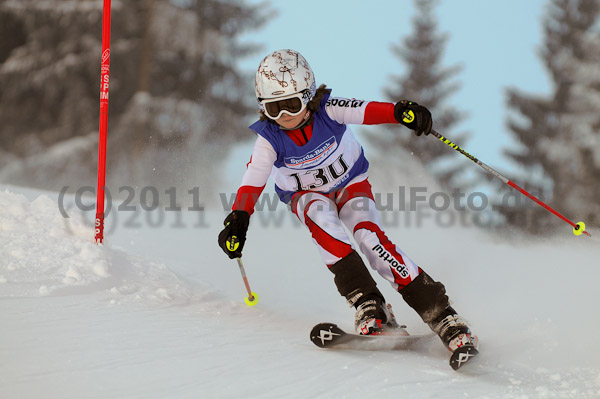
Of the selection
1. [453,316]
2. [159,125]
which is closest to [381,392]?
[453,316]

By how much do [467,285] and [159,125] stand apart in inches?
435

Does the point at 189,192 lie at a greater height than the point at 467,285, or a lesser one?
greater

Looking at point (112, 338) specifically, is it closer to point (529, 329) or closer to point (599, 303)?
point (529, 329)

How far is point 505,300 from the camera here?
460 centimetres

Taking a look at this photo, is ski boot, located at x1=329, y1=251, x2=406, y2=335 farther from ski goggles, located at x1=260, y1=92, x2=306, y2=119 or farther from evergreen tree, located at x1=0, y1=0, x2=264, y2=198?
evergreen tree, located at x1=0, y1=0, x2=264, y2=198

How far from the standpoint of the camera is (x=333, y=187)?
378 centimetres

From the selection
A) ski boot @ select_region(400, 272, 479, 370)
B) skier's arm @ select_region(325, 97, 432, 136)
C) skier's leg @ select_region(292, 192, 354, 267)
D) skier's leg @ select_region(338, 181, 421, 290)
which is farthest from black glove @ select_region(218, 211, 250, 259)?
ski boot @ select_region(400, 272, 479, 370)

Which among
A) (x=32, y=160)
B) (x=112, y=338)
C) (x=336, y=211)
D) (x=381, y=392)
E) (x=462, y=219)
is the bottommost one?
Answer: (x=381, y=392)

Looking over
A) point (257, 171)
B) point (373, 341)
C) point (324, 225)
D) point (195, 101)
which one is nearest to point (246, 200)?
point (257, 171)

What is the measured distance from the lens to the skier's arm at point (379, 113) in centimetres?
343

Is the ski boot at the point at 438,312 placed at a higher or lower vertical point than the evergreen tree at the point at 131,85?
lower

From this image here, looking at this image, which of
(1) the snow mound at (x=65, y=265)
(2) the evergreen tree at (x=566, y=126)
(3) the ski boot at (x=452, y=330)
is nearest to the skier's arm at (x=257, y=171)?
(1) the snow mound at (x=65, y=265)

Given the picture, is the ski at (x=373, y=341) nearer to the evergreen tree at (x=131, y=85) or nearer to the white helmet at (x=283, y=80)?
the white helmet at (x=283, y=80)

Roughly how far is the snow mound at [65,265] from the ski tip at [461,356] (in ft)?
6.20
